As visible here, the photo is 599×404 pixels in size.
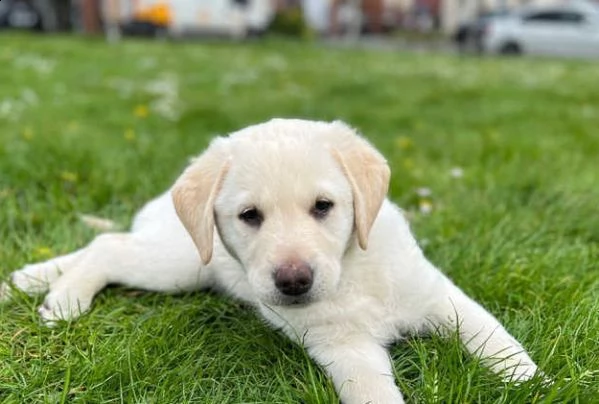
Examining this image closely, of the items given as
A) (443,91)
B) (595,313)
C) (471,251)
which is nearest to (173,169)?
(471,251)

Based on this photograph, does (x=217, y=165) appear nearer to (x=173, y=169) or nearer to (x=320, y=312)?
(x=320, y=312)

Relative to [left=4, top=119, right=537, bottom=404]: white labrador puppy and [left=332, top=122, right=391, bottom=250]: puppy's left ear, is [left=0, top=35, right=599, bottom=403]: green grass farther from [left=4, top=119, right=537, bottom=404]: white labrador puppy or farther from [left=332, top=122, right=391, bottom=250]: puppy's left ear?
[left=332, top=122, right=391, bottom=250]: puppy's left ear

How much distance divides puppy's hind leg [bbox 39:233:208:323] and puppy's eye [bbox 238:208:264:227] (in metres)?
0.65

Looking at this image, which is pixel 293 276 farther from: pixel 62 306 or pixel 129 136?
pixel 129 136

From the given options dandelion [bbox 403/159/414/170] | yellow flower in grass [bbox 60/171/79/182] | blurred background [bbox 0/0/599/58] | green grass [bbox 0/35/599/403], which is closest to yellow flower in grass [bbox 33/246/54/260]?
green grass [bbox 0/35/599/403]

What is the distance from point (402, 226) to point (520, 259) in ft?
2.42

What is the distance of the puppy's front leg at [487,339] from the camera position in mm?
2219

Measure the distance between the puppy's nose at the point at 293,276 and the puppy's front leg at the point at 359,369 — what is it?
0.30 metres

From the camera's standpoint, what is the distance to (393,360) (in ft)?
7.86

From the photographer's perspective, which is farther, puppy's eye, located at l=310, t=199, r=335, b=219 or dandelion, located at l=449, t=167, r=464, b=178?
dandelion, located at l=449, t=167, r=464, b=178

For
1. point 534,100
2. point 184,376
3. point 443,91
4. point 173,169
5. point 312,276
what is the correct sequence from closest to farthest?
point 312,276 → point 184,376 → point 173,169 → point 534,100 → point 443,91

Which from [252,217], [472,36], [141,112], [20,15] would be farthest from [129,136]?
[472,36]

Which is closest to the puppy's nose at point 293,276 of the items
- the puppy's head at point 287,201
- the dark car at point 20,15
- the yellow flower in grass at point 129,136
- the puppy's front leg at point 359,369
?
the puppy's head at point 287,201

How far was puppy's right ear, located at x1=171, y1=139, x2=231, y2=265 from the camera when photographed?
93.3 inches
